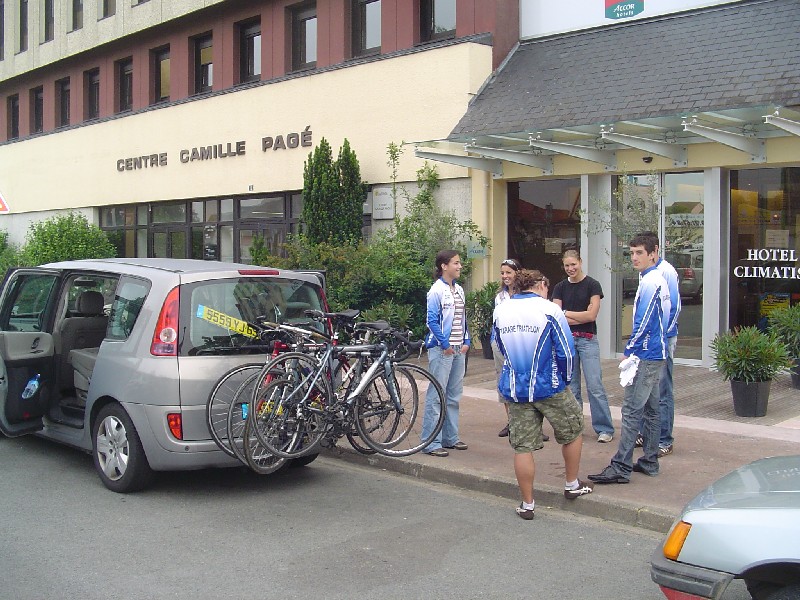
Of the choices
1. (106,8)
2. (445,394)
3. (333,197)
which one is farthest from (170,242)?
(445,394)

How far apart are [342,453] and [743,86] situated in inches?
269

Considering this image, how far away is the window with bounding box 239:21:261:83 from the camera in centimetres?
1900

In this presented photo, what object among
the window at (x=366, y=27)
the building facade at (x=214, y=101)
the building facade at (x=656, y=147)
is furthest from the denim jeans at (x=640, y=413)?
the window at (x=366, y=27)

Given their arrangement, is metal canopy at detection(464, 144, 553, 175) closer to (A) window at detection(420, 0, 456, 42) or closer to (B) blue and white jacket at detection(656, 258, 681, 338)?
(A) window at detection(420, 0, 456, 42)

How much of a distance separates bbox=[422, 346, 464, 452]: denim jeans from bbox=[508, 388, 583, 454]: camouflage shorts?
4.90 feet

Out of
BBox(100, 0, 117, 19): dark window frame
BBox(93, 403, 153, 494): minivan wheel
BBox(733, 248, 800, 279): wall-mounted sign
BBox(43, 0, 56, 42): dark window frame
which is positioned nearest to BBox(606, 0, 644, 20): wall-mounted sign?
BBox(733, 248, 800, 279): wall-mounted sign

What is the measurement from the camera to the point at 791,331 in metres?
10.4

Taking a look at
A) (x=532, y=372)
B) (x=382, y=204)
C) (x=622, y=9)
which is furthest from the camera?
(x=382, y=204)

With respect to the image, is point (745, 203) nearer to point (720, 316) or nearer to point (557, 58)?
point (720, 316)

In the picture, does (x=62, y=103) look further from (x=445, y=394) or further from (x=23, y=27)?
(x=445, y=394)

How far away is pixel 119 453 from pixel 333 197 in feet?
30.3

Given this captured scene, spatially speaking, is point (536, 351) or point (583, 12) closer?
point (536, 351)

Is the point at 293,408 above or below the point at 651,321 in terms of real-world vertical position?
below

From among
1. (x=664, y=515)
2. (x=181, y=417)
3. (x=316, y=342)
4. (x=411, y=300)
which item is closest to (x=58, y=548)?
(x=181, y=417)
